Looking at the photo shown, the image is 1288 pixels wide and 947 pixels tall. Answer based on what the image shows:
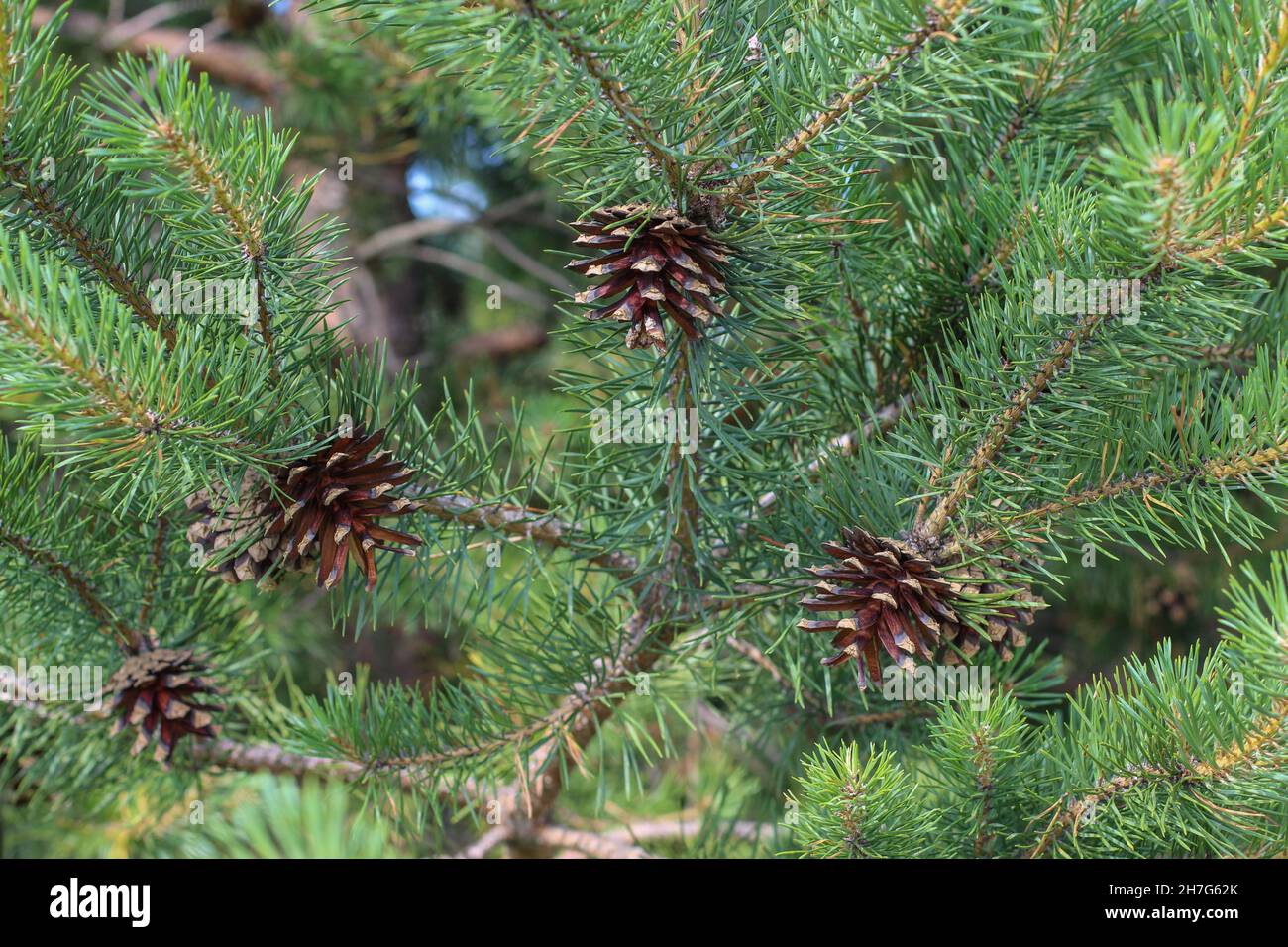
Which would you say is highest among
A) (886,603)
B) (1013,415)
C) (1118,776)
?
(1013,415)

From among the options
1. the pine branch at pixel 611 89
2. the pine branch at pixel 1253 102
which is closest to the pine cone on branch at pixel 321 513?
the pine branch at pixel 611 89

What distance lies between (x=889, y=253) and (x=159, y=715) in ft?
2.22

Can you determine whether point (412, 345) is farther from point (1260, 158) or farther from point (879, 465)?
point (1260, 158)

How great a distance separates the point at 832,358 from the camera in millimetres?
812

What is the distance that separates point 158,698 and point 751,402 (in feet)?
1.75

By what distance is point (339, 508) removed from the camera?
65 cm

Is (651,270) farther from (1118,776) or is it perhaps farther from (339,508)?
(1118,776)

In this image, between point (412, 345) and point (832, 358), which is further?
point (412, 345)

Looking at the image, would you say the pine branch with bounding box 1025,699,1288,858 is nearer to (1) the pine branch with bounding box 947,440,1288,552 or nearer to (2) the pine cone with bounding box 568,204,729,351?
(1) the pine branch with bounding box 947,440,1288,552

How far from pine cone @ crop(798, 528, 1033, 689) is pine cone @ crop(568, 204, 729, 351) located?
6.9 inches

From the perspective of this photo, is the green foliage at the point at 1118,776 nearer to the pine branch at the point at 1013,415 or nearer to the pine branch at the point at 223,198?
the pine branch at the point at 1013,415

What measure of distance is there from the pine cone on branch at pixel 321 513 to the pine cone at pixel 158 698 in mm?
181

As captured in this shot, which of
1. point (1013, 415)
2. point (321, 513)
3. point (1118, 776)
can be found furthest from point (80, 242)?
point (1118, 776)
